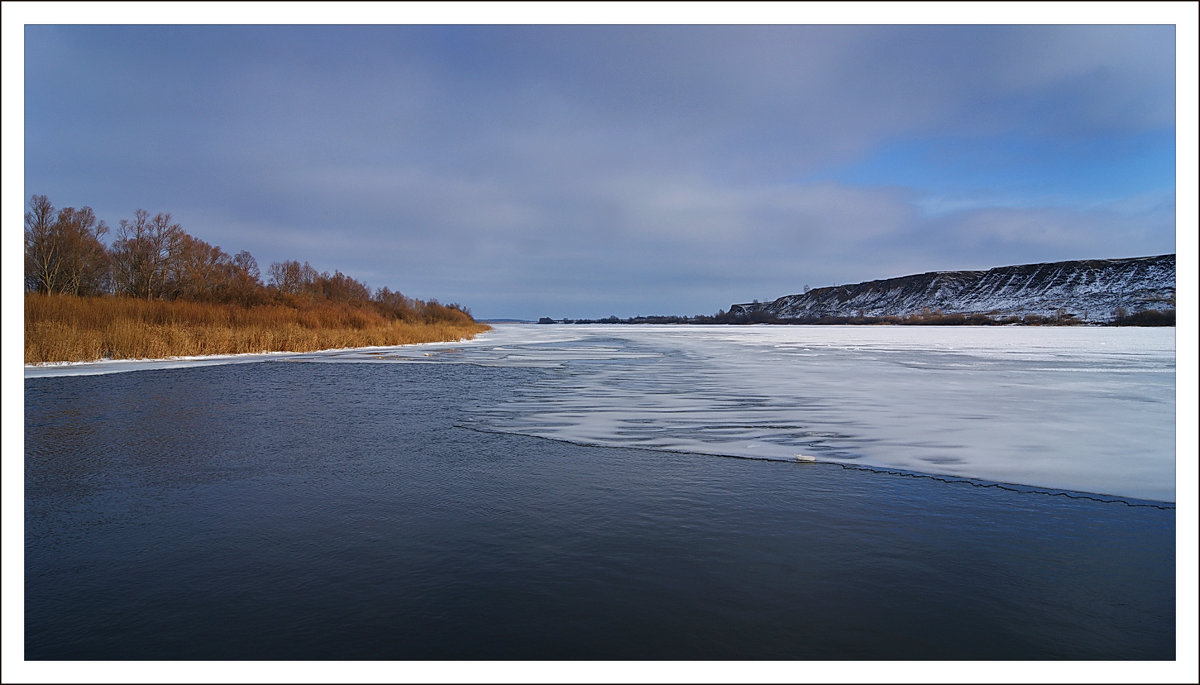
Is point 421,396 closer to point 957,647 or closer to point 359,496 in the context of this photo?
point 359,496

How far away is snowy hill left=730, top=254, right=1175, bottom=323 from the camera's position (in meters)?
81.6

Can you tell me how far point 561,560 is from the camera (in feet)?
11.1

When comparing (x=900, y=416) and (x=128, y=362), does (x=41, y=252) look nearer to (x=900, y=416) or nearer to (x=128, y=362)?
(x=128, y=362)

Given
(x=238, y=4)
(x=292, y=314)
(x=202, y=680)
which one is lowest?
(x=202, y=680)

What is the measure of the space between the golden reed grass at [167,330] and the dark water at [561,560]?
495 inches

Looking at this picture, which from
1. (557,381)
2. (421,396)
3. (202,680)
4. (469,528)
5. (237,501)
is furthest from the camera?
(557,381)

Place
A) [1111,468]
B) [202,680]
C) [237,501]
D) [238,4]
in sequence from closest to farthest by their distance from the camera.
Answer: [202,680]
[237,501]
[1111,468]
[238,4]

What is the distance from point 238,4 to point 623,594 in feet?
20.8

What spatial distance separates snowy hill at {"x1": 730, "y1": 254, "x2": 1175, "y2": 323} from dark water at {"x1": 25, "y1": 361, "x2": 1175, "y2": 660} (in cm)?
8011

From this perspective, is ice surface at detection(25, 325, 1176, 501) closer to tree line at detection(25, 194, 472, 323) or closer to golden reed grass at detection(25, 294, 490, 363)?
golden reed grass at detection(25, 294, 490, 363)

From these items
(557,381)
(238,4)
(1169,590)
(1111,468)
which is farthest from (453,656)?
(557,381)

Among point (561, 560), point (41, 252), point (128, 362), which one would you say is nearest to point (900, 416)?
point (561, 560)

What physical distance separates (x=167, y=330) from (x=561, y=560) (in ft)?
65.7

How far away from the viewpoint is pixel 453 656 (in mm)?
2516
